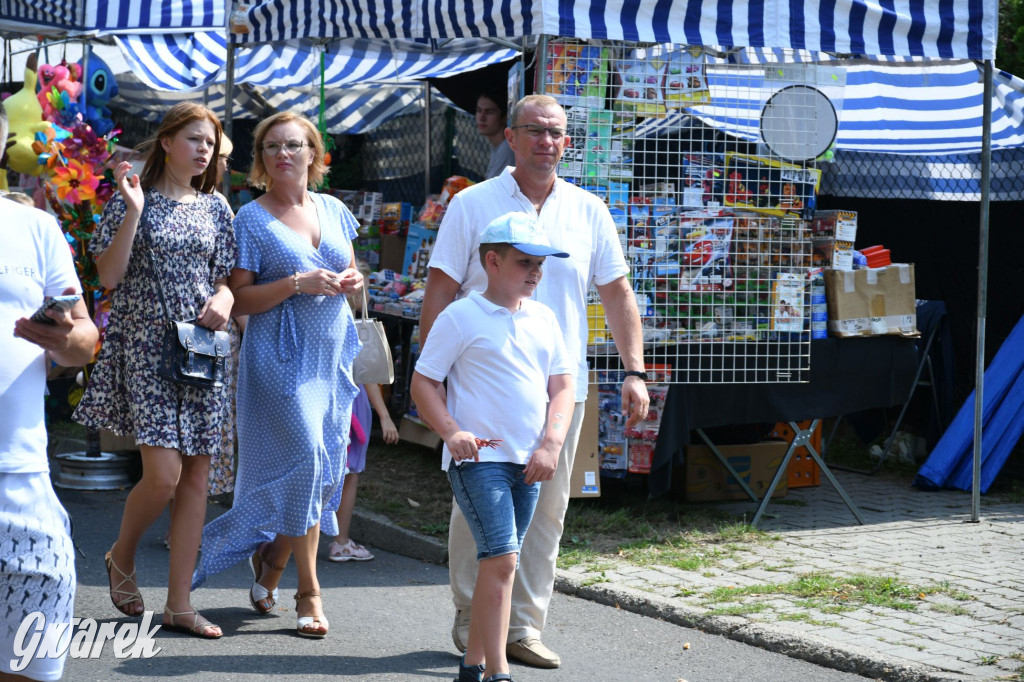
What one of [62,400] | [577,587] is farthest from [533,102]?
[62,400]

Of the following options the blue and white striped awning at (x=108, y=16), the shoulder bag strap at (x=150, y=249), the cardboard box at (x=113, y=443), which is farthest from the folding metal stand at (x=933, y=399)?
the blue and white striped awning at (x=108, y=16)

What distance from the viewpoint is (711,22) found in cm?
620

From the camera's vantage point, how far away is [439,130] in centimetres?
1177

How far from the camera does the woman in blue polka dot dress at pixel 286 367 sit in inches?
184

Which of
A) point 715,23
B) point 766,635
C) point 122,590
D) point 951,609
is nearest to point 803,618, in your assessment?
point 766,635

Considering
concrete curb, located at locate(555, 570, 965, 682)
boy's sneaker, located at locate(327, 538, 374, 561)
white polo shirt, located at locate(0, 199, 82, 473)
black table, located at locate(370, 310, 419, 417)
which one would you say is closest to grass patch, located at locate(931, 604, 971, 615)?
concrete curb, located at locate(555, 570, 965, 682)

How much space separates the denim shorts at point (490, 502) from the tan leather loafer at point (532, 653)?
2.22 feet

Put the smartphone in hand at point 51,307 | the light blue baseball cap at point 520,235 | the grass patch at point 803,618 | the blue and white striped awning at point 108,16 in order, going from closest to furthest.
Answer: the smartphone in hand at point 51,307 < the light blue baseball cap at point 520,235 < the grass patch at point 803,618 < the blue and white striped awning at point 108,16

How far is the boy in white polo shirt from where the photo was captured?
3.86 m

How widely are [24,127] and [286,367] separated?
5.45m

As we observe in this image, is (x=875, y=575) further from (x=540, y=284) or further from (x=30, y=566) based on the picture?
(x=30, y=566)

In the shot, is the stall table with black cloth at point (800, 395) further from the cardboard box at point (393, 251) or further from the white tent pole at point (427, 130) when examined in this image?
the white tent pole at point (427, 130)

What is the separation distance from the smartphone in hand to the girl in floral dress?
76.4 inches

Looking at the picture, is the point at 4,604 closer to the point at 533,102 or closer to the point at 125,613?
the point at 125,613
